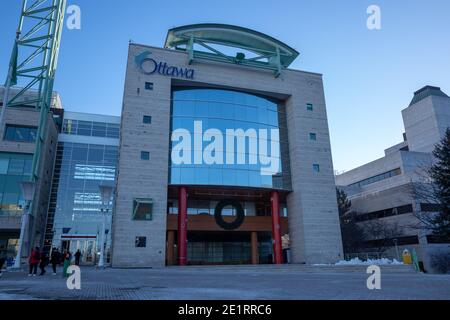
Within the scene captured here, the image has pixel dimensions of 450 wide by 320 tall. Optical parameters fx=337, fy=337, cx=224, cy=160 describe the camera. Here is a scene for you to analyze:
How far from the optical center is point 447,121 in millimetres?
70875

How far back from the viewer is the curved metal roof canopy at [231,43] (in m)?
38.8

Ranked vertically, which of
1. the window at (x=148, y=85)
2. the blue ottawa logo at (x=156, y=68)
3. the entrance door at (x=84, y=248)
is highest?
the blue ottawa logo at (x=156, y=68)

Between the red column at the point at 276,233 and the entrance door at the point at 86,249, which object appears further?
the entrance door at the point at 86,249

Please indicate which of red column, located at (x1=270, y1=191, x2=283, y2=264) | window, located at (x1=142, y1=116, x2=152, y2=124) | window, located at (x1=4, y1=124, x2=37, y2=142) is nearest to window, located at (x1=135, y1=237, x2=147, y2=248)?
window, located at (x1=142, y1=116, x2=152, y2=124)

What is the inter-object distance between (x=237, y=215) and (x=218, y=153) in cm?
986

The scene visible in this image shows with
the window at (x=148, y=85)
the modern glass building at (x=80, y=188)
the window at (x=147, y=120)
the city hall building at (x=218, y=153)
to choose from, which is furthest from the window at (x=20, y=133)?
the window at (x=148, y=85)

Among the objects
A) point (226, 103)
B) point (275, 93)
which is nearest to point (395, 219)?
point (275, 93)

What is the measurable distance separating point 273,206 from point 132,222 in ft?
51.6

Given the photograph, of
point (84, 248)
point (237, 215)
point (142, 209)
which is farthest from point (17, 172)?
point (237, 215)

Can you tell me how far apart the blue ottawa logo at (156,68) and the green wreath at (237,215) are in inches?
621

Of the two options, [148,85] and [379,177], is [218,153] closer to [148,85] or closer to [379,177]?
[148,85]

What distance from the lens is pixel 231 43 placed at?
41.1 metres

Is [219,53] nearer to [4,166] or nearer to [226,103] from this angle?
[226,103]

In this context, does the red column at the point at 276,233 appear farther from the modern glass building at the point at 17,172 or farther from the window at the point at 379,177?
the window at the point at 379,177
